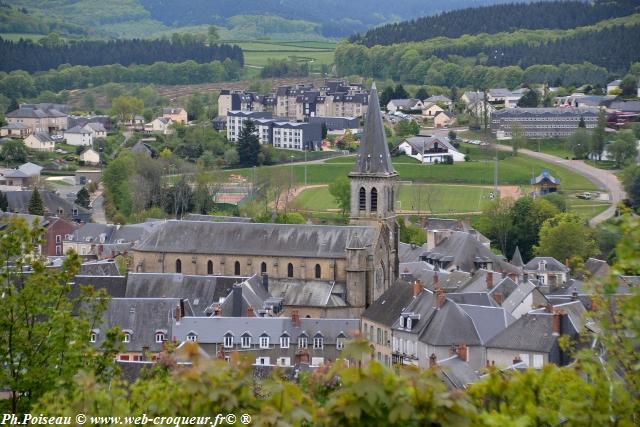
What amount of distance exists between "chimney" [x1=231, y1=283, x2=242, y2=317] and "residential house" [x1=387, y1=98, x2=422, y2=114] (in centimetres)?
9984

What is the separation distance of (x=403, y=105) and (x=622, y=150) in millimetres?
43213

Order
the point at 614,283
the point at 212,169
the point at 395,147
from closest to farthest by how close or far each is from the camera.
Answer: the point at 614,283, the point at 212,169, the point at 395,147

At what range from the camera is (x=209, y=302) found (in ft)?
182

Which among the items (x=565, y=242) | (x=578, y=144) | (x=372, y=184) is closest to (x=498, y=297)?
(x=372, y=184)

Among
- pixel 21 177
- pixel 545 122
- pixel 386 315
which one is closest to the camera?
pixel 386 315

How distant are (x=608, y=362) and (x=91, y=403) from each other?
5.51 m

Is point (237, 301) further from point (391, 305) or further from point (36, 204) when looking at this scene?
point (36, 204)

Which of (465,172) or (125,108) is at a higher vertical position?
(125,108)

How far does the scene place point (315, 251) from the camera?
195ft

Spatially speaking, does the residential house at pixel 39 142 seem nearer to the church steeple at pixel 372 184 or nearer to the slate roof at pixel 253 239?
the slate roof at pixel 253 239

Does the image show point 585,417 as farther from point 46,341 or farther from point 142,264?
point 142,264

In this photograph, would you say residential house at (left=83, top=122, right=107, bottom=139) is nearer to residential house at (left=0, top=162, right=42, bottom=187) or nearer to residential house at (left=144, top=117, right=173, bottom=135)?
residential house at (left=144, top=117, right=173, bottom=135)

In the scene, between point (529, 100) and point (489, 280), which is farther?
point (529, 100)

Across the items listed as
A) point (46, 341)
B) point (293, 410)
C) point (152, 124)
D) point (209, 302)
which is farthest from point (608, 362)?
point (152, 124)
